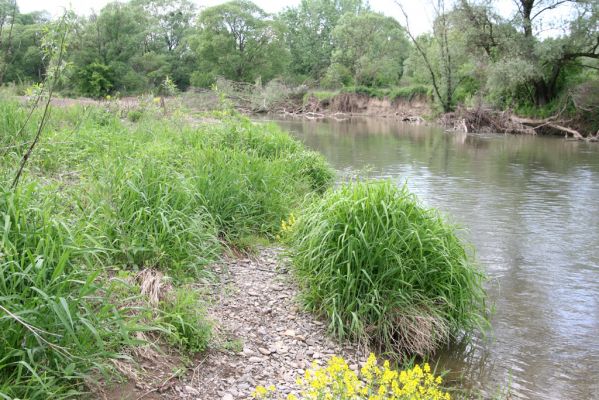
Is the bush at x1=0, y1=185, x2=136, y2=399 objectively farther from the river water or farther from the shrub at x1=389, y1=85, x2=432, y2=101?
the shrub at x1=389, y1=85, x2=432, y2=101

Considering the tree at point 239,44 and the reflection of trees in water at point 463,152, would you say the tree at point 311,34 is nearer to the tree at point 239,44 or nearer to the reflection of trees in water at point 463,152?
the tree at point 239,44

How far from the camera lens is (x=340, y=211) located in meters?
6.00

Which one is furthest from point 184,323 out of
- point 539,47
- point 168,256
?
point 539,47

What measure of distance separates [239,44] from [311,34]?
17.0 m

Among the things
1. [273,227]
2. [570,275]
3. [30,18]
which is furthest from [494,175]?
[30,18]

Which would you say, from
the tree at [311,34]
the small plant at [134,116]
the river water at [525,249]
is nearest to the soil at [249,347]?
the river water at [525,249]

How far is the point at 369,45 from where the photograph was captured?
66.4 meters

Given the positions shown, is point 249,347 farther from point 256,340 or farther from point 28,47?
point 28,47

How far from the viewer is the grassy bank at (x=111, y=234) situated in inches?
129

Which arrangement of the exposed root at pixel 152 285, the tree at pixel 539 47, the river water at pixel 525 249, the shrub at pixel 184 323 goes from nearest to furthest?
1. the shrub at pixel 184 323
2. the exposed root at pixel 152 285
3. the river water at pixel 525 249
4. the tree at pixel 539 47

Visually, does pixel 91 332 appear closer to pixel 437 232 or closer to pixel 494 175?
pixel 437 232

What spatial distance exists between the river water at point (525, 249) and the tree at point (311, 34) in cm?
5904

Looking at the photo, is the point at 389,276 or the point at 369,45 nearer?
the point at 389,276

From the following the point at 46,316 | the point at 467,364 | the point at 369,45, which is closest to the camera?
the point at 46,316
